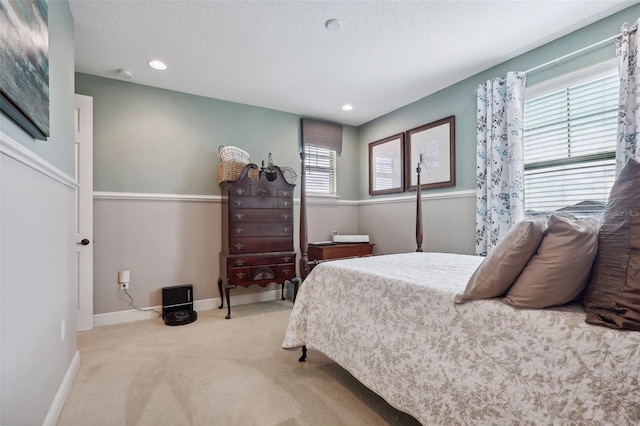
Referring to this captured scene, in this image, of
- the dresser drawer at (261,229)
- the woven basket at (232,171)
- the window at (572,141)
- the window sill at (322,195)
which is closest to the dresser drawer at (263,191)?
the woven basket at (232,171)

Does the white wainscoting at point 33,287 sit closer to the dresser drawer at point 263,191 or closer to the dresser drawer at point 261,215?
the dresser drawer at point 261,215

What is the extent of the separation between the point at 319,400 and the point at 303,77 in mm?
2864

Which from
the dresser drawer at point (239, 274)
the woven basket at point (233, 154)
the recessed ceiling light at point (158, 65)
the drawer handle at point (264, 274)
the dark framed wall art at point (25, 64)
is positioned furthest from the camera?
the woven basket at point (233, 154)

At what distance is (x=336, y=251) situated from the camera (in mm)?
3871

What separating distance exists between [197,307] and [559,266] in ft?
11.3

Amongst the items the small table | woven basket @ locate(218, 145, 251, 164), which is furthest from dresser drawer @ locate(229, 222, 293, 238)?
woven basket @ locate(218, 145, 251, 164)

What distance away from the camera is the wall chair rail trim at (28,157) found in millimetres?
1007

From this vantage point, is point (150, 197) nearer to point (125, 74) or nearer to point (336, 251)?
point (125, 74)

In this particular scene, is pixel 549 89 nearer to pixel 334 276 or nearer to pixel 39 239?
pixel 334 276

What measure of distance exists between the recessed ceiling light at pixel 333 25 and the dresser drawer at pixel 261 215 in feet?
6.25

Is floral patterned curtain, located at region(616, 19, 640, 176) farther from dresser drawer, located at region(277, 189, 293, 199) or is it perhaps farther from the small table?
dresser drawer, located at region(277, 189, 293, 199)

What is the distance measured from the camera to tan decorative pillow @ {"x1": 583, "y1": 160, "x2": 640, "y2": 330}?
86cm

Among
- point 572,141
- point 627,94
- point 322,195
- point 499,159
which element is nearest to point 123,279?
point 322,195

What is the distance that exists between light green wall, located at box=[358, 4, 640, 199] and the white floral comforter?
5.94ft
